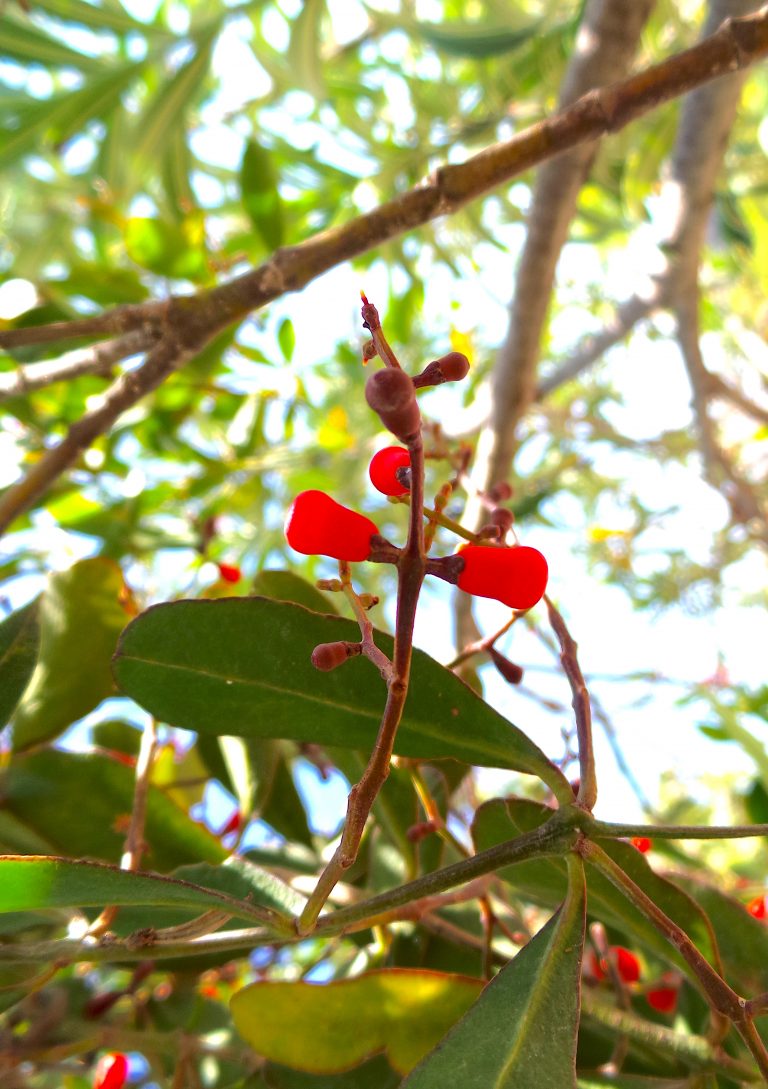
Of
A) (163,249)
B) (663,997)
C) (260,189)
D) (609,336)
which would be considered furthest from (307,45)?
(663,997)

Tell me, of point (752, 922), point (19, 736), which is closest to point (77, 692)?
point (19, 736)

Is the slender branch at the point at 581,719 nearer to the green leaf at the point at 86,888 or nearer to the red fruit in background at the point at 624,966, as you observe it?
the green leaf at the point at 86,888

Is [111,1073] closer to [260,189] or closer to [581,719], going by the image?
[581,719]

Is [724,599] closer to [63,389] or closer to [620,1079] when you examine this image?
[63,389]

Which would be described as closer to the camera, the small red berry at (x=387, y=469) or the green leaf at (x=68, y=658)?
the small red berry at (x=387, y=469)

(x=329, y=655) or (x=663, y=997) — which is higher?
(x=329, y=655)

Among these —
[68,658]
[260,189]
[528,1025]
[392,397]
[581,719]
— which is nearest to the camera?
[392,397]

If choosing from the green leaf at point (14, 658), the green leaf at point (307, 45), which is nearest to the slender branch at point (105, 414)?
the green leaf at point (14, 658)
